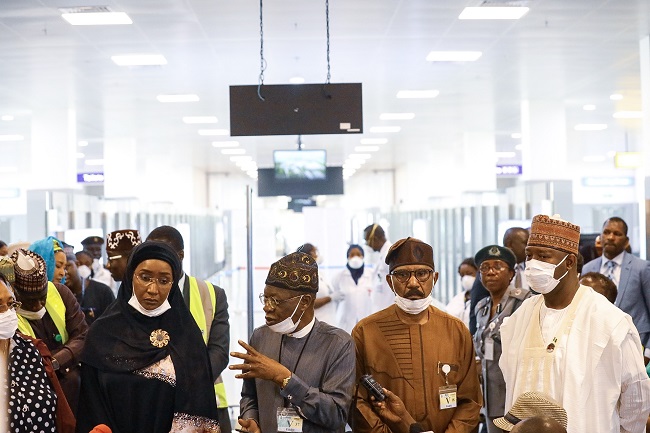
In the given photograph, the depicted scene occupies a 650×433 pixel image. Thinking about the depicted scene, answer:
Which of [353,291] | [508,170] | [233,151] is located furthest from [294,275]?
[508,170]

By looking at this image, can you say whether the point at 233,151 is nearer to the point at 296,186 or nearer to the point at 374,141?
the point at 374,141

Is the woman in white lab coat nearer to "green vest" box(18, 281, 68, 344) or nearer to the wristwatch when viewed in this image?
"green vest" box(18, 281, 68, 344)

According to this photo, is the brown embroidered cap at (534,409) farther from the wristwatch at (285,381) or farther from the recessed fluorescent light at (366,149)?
the recessed fluorescent light at (366,149)

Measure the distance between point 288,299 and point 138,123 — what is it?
14451mm

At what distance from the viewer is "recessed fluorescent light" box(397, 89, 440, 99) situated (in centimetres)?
1375

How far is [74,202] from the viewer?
1423 centimetres

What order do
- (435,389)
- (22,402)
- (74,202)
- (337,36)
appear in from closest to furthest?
(22,402), (435,389), (337,36), (74,202)

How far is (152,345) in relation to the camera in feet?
10.5

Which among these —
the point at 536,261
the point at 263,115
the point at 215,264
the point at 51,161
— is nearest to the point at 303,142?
the point at 51,161

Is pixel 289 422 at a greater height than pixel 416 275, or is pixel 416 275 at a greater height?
pixel 416 275

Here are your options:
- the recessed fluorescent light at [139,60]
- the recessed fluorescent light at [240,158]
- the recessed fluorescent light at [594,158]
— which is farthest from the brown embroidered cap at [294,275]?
the recessed fluorescent light at [594,158]

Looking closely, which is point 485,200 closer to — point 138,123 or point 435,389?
→ point 138,123

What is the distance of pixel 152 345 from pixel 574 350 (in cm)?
163

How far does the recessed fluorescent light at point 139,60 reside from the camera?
10.7 m
